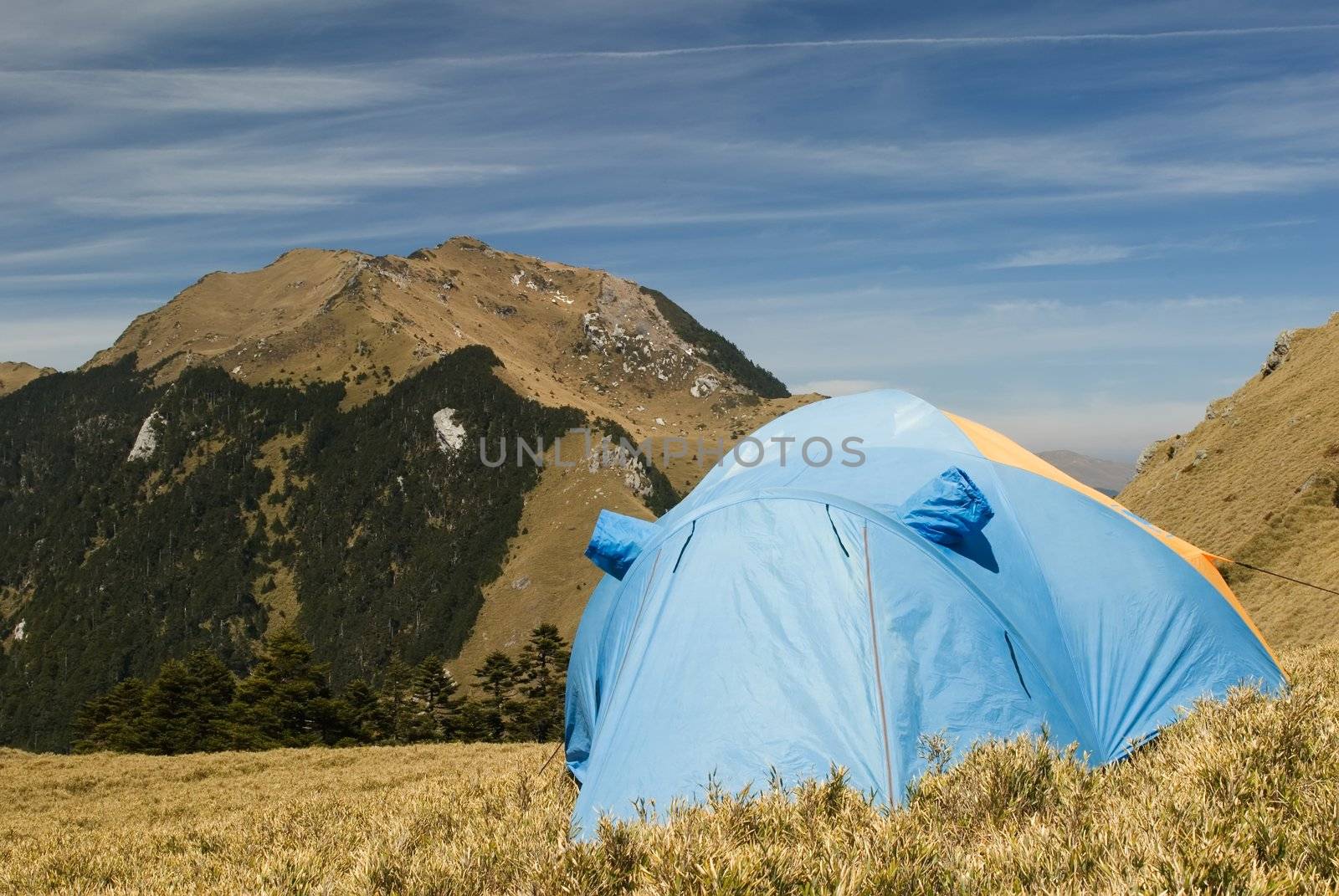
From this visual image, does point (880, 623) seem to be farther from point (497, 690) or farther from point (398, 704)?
point (497, 690)

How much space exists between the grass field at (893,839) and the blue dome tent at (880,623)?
66 cm

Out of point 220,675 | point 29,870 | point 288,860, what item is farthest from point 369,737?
point 288,860

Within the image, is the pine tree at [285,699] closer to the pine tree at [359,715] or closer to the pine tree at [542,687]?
the pine tree at [359,715]

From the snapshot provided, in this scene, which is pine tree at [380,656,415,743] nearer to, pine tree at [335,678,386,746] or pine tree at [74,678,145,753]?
pine tree at [335,678,386,746]

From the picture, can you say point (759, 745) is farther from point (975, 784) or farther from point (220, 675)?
point (220, 675)

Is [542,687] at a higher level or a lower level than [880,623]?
lower

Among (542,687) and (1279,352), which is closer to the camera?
(1279,352)

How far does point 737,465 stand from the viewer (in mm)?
10758

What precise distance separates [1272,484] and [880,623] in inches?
1531

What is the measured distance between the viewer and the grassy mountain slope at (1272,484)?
91.7 feet

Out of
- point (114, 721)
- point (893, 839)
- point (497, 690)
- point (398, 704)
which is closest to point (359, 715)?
point (398, 704)

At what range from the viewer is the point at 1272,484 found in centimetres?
3734

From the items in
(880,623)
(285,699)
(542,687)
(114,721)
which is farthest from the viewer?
(542,687)

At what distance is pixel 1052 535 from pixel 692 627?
424cm
